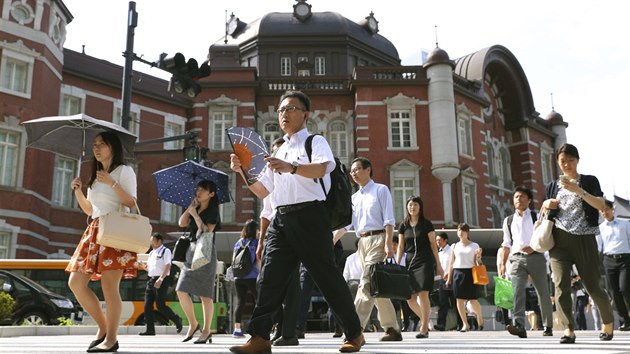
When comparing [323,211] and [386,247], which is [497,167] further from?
[323,211]

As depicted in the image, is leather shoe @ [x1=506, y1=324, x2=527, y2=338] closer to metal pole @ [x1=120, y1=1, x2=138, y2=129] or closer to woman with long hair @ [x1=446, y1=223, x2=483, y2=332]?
woman with long hair @ [x1=446, y1=223, x2=483, y2=332]

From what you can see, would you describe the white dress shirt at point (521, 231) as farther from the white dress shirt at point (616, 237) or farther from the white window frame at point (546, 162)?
the white window frame at point (546, 162)

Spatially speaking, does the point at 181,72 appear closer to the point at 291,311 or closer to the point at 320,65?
the point at 291,311

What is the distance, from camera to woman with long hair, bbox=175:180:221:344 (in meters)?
6.86

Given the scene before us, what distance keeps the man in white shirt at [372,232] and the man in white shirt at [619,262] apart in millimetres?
3781

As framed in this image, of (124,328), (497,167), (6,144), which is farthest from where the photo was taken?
(497,167)

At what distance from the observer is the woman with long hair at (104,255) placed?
4.75 m

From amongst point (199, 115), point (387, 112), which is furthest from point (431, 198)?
point (199, 115)

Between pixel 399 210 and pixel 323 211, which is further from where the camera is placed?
pixel 399 210

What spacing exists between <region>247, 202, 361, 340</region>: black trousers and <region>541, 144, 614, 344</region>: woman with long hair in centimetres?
293

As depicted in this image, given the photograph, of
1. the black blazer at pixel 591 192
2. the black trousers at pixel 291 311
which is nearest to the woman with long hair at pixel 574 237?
the black blazer at pixel 591 192

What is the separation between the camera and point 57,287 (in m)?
17.2

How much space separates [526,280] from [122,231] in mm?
5123

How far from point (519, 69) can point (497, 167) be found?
640 centimetres
